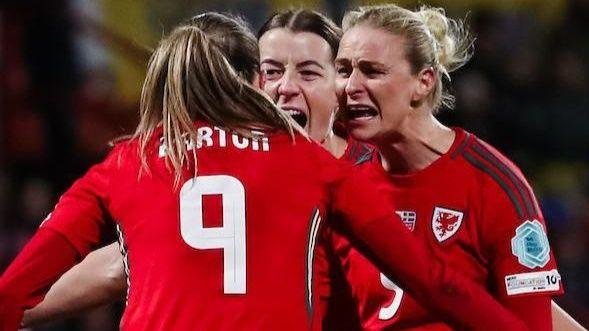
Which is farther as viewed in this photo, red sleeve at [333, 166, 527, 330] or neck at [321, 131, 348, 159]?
neck at [321, 131, 348, 159]

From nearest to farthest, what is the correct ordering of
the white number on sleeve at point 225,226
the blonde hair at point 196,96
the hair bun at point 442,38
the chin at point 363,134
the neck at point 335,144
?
1. the white number on sleeve at point 225,226
2. the blonde hair at point 196,96
3. the chin at point 363,134
4. the hair bun at point 442,38
5. the neck at point 335,144

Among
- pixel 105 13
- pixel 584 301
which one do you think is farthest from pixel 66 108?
pixel 584 301

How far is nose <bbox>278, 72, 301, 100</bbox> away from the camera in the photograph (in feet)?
13.4

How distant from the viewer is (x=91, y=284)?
12.6 ft

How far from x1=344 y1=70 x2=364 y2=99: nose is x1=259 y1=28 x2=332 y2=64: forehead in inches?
18.4

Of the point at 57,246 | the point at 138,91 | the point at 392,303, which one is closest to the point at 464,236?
the point at 392,303

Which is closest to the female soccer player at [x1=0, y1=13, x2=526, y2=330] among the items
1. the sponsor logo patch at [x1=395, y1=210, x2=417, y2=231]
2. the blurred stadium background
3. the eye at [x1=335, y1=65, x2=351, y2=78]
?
the sponsor logo patch at [x1=395, y1=210, x2=417, y2=231]

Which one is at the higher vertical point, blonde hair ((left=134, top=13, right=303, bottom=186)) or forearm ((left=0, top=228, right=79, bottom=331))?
blonde hair ((left=134, top=13, right=303, bottom=186))

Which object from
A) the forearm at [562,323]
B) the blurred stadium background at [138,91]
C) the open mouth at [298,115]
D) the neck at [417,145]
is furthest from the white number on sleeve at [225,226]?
the blurred stadium background at [138,91]

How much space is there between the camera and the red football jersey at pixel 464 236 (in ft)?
11.0

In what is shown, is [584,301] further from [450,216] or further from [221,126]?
[221,126]

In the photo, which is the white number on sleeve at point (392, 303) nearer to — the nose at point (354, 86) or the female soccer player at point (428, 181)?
the female soccer player at point (428, 181)

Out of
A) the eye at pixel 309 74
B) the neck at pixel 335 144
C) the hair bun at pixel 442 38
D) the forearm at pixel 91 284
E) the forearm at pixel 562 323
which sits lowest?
the forearm at pixel 562 323

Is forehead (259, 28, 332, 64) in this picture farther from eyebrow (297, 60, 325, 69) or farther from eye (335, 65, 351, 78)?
eye (335, 65, 351, 78)
